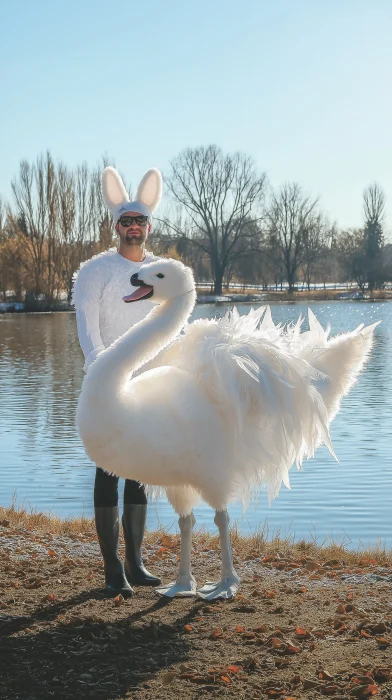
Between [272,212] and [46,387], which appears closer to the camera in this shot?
[46,387]

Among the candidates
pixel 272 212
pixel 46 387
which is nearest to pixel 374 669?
pixel 46 387

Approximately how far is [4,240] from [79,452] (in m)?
48.8

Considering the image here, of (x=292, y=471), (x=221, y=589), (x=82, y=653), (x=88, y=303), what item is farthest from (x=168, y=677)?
(x=292, y=471)

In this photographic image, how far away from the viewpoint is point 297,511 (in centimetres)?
930

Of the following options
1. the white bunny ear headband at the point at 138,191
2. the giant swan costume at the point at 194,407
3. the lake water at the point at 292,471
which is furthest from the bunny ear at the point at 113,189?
the lake water at the point at 292,471

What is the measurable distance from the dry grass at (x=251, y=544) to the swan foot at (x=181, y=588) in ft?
3.01

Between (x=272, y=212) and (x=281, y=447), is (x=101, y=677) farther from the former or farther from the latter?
(x=272, y=212)

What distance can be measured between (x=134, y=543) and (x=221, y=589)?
803mm

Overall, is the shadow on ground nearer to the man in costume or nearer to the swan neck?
the man in costume

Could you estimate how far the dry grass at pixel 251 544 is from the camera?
637cm

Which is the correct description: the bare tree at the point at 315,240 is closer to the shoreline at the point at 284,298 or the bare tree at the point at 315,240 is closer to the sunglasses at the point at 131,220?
the shoreline at the point at 284,298

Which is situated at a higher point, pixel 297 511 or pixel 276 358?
pixel 276 358

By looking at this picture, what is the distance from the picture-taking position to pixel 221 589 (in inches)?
206

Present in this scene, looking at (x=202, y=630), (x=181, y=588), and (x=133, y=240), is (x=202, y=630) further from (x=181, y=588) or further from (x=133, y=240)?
(x=133, y=240)
